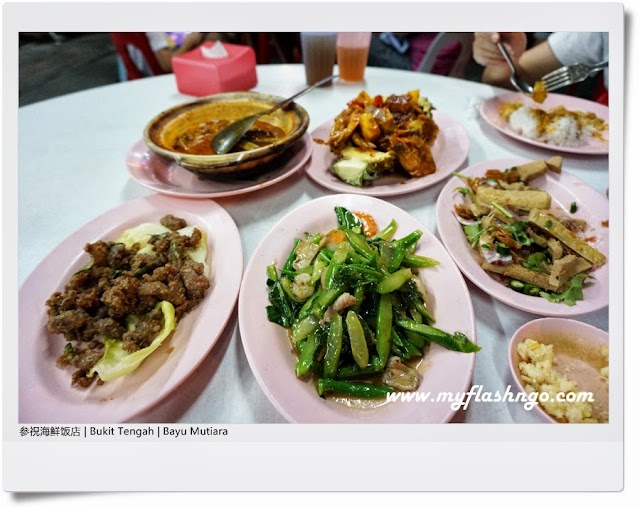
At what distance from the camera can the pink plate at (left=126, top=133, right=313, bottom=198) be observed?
4.61 ft

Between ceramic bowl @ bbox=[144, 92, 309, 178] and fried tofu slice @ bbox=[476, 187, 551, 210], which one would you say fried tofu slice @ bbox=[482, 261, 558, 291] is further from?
ceramic bowl @ bbox=[144, 92, 309, 178]

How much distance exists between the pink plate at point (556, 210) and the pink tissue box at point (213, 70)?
1325 millimetres

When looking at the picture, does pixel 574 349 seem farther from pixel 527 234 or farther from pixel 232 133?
pixel 232 133

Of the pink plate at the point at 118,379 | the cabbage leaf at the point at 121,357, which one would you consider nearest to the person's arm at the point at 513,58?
the pink plate at the point at 118,379

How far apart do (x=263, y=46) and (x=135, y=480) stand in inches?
87.8

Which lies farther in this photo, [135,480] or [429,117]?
[429,117]

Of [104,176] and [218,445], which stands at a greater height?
[104,176]

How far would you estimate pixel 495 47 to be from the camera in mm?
1689

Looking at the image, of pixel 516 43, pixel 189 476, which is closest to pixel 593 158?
pixel 516 43

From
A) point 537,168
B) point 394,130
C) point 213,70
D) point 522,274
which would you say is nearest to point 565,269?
point 522,274

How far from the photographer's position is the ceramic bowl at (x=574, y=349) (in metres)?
0.88

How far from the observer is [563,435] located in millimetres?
846

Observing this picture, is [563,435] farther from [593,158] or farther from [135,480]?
[593,158]

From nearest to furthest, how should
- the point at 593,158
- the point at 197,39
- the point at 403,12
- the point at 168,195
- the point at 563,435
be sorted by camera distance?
1. the point at 563,435
2. the point at 403,12
3. the point at 168,195
4. the point at 593,158
5. the point at 197,39
